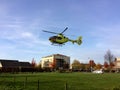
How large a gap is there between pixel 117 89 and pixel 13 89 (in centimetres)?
1096

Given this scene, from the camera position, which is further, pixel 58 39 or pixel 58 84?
pixel 58 39

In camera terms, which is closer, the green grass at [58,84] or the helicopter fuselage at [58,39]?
the green grass at [58,84]

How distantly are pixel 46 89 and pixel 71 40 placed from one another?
32516mm

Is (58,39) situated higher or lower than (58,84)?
higher

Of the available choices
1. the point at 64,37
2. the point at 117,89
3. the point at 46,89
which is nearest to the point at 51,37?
the point at 64,37

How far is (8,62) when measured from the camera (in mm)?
182375

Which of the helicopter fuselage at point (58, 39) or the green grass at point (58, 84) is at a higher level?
the helicopter fuselage at point (58, 39)

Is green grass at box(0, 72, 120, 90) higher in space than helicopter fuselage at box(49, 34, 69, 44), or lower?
lower

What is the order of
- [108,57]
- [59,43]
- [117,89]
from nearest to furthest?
[117,89] < [59,43] < [108,57]

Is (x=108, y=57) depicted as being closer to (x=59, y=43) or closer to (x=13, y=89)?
(x=59, y=43)

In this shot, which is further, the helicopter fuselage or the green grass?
the helicopter fuselage

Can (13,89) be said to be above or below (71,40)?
below

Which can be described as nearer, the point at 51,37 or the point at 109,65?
the point at 51,37

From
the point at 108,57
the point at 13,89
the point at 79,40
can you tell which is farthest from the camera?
the point at 108,57
